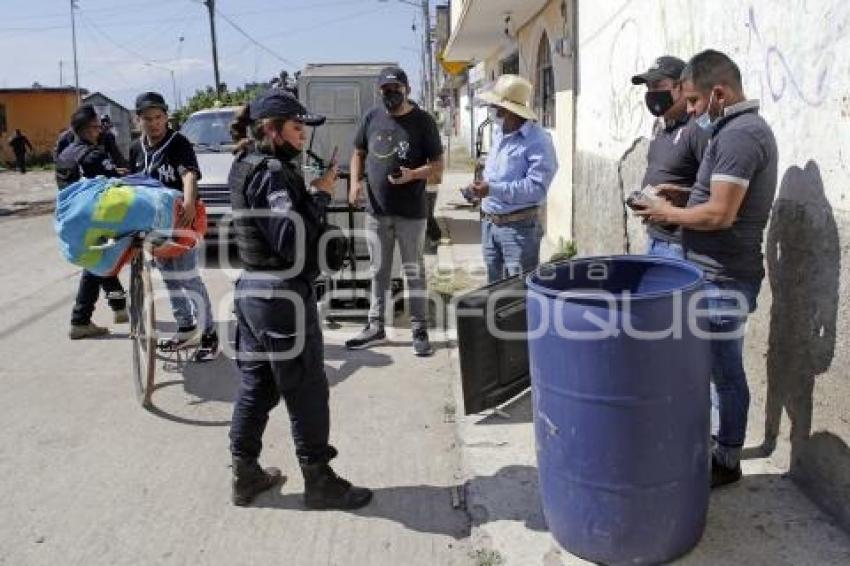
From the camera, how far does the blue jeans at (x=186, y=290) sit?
17.8 feet

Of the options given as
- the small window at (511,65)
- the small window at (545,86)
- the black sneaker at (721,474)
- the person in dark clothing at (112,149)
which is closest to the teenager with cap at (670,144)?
the black sneaker at (721,474)

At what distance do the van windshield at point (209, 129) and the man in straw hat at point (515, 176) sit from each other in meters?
7.09

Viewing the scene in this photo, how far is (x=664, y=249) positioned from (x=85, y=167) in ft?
13.7

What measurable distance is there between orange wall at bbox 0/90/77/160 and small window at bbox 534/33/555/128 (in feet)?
91.7

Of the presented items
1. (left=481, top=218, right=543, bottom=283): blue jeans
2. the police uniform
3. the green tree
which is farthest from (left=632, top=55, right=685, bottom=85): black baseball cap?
the green tree

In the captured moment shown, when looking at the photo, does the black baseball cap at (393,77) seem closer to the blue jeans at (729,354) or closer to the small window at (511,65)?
the blue jeans at (729,354)

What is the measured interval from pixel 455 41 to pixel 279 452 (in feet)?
42.1

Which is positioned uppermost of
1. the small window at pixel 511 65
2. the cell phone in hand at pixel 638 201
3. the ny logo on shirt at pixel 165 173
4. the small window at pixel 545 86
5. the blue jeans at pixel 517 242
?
the small window at pixel 511 65

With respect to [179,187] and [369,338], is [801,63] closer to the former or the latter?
[369,338]

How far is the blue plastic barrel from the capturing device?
2623 millimetres

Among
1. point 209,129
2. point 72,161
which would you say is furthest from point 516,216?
point 209,129

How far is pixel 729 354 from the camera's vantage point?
323cm

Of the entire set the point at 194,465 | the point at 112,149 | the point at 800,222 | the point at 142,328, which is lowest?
the point at 194,465

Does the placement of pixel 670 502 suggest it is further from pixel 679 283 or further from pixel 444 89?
pixel 444 89
